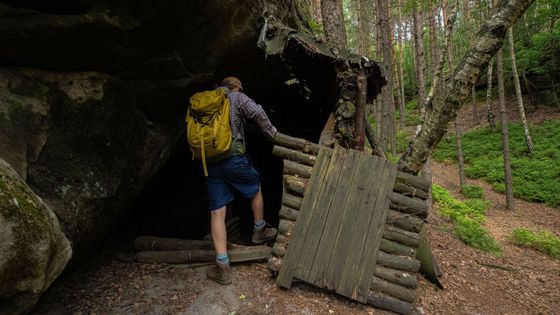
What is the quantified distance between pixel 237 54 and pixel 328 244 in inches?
125

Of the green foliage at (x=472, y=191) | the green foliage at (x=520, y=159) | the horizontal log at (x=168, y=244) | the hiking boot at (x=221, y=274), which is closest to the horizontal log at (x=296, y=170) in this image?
the hiking boot at (x=221, y=274)

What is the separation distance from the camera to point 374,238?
13.5 ft

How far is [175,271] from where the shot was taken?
13.9ft

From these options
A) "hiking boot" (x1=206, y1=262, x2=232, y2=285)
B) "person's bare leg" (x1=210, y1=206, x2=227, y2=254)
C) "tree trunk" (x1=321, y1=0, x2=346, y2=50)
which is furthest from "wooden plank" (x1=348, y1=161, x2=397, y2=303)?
"tree trunk" (x1=321, y1=0, x2=346, y2=50)

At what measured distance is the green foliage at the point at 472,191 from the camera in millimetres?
12668

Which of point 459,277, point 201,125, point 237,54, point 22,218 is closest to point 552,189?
point 459,277

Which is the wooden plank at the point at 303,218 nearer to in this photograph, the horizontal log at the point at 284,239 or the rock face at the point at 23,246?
the horizontal log at the point at 284,239

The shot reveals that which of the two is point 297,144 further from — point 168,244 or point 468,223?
point 468,223

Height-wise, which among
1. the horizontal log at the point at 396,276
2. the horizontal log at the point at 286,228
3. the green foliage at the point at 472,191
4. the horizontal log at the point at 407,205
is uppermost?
the green foliage at the point at 472,191

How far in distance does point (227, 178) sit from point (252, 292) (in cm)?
138

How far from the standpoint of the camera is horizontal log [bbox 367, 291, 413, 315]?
3883mm

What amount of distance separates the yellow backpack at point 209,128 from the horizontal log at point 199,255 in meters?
1.13

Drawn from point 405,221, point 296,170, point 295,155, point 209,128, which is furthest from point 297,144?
point 405,221

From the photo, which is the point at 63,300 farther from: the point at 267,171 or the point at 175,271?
the point at 267,171
